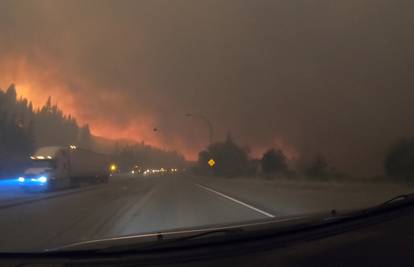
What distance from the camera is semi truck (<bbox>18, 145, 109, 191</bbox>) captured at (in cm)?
4650

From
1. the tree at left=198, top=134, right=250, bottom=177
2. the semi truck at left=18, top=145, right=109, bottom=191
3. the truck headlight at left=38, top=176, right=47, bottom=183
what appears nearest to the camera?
the truck headlight at left=38, top=176, right=47, bottom=183

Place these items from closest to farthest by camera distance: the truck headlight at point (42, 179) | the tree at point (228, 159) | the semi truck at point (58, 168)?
the truck headlight at point (42, 179) < the semi truck at point (58, 168) < the tree at point (228, 159)

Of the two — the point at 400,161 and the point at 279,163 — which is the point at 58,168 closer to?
the point at 400,161

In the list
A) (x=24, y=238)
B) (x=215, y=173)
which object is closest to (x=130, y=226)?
(x=24, y=238)

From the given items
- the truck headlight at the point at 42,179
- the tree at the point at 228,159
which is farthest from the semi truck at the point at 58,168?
the tree at the point at 228,159

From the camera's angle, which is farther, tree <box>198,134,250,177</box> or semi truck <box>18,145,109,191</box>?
tree <box>198,134,250,177</box>

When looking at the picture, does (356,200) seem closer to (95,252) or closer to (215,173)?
(95,252)

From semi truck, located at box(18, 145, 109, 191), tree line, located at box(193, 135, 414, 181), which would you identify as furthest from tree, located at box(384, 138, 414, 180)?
semi truck, located at box(18, 145, 109, 191)

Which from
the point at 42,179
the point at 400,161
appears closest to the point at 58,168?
the point at 42,179

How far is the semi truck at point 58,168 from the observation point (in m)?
46.5

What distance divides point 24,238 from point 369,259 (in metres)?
11.3

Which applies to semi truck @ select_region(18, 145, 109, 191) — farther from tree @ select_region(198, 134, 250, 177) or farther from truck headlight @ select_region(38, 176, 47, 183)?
tree @ select_region(198, 134, 250, 177)

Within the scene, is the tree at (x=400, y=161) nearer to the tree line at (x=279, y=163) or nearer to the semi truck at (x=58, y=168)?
the tree line at (x=279, y=163)

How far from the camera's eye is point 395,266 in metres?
3.60
